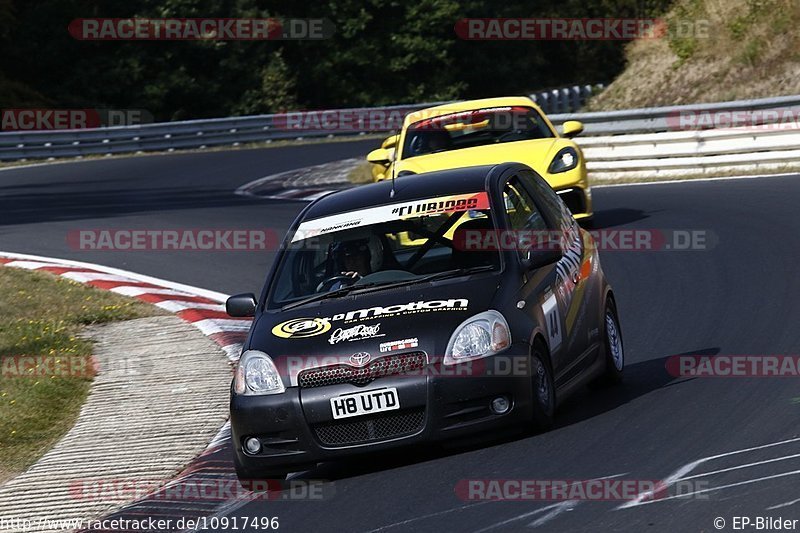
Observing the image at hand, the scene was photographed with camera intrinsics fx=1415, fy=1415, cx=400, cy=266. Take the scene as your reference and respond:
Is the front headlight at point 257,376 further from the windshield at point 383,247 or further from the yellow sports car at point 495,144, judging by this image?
the yellow sports car at point 495,144

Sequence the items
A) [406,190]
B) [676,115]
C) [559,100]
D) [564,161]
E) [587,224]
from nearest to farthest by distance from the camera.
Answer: [406,190], [564,161], [587,224], [676,115], [559,100]

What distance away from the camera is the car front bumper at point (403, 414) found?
6953mm

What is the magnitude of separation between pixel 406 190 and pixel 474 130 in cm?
698

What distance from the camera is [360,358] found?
703 centimetres

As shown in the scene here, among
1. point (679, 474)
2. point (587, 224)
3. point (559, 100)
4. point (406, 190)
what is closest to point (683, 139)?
point (587, 224)

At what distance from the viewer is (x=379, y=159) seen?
50.5ft

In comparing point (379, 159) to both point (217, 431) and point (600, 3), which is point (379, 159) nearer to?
point (217, 431)

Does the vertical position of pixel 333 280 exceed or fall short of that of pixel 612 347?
it exceeds it

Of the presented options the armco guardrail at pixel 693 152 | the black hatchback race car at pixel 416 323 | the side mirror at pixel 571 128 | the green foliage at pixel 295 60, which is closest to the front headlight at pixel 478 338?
the black hatchback race car at pixel 416 323

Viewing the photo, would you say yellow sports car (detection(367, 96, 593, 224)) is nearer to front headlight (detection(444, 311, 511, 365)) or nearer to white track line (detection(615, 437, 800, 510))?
front headlight (detection(444, 311, 511, 365))

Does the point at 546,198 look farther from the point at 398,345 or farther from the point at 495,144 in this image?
the point at 495,144

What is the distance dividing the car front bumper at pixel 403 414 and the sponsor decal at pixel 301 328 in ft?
1.21

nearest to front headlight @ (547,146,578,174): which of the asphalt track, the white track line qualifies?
the asphalt track

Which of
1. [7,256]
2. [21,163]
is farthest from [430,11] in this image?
[7,256]
